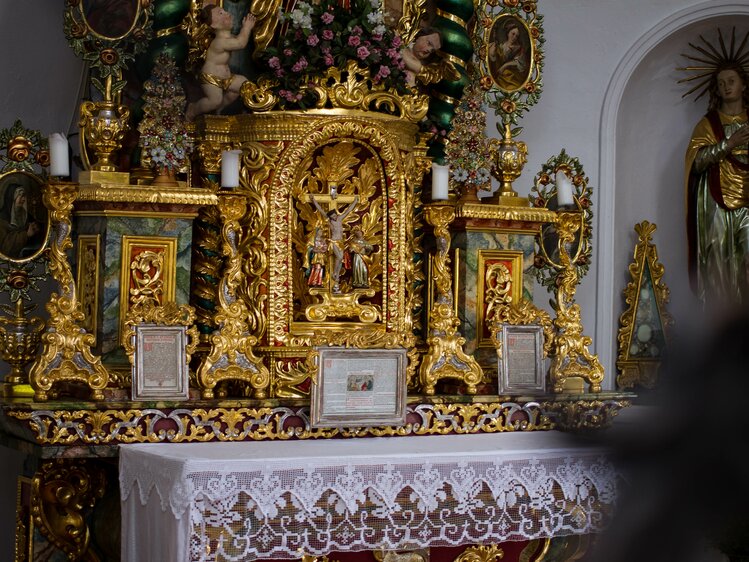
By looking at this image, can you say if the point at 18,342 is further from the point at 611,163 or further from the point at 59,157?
the point at 611,163

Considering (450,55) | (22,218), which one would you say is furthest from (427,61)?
(22,218)

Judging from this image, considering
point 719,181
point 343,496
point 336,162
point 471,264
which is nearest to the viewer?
point 343,496

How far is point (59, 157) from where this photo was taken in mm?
6086

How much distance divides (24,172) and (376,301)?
6.71 ft

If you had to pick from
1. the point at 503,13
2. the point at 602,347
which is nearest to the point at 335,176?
the point at 503,13

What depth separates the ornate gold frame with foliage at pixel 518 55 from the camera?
23.9 ft

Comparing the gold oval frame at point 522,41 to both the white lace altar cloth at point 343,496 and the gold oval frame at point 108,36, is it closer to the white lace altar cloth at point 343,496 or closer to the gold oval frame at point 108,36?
the gold oval frame at point 108,36

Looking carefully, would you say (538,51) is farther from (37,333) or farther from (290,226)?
(37,333)

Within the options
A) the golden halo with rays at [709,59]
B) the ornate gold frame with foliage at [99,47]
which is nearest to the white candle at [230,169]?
the ornate gold frame with foliage at [99,47]

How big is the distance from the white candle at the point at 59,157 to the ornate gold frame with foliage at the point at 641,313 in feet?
14.3

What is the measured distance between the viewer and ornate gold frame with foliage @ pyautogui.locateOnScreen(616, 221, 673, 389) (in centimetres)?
868

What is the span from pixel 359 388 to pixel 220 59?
1981mm

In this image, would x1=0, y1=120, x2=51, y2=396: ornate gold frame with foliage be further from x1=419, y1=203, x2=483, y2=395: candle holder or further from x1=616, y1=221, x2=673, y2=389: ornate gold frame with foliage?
x1=616, y1=221, x2=673, y2=389: ornate gold frame with foliage

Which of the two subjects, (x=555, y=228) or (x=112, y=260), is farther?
(x=555, y=228)
